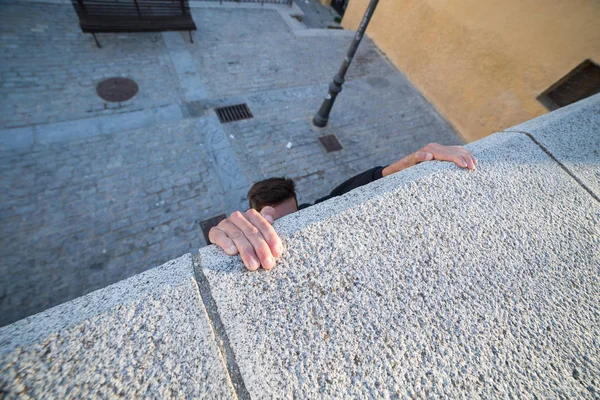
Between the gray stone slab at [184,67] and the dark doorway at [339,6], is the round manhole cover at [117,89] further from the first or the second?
the dark doorway at [339,6]

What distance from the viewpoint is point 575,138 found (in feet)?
5.98

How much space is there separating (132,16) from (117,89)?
7.41ft

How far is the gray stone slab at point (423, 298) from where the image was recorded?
2.90 ft

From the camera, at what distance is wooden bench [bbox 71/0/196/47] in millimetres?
5934

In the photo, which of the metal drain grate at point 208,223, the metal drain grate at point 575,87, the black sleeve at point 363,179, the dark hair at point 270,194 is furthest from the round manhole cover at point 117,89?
the metal drain grate at point 575,87

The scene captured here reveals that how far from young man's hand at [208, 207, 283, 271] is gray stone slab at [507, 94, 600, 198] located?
1925 mm

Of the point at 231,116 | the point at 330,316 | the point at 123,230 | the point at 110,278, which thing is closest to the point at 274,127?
the point at 231,116

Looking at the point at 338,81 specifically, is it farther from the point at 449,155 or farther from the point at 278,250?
the point at 278,250

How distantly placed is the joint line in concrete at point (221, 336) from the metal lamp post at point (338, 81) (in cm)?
500

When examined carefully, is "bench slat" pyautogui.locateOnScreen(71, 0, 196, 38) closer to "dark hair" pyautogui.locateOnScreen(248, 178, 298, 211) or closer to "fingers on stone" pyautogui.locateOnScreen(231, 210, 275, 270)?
"dark hair" pyautogui.locateOnScreen(248, 178, 298, 211)

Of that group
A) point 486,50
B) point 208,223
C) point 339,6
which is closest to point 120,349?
point 208,223

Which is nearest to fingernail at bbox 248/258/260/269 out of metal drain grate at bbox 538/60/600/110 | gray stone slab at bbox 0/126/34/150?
gray stone slab at bbox 0/126/34/150

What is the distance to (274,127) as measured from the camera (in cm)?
589

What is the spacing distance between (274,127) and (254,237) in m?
5.15
